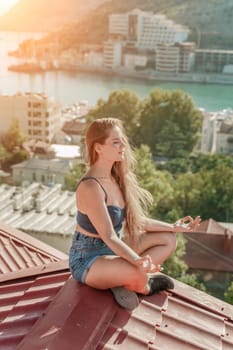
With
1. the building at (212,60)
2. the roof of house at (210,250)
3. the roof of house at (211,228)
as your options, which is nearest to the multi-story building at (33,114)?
the roof of house at (211,228)

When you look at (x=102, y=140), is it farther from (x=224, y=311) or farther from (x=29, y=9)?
(x=29, y=9)

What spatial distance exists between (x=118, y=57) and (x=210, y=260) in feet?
101

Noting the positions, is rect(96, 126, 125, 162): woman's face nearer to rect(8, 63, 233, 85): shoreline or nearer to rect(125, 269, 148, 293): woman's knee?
rect(125, 269, 148, 293): woman's knee

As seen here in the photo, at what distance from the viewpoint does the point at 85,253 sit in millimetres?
1407

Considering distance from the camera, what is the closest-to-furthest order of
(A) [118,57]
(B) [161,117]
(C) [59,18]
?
(B) [161,117] < (A) [118,57] < (C) [59,18]

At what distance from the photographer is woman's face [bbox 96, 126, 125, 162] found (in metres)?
1.39

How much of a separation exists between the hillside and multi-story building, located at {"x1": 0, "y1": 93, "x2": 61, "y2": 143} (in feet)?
72.4

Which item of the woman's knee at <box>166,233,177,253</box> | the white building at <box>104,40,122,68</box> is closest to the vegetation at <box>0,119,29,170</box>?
the woman's knee at <box>166,233,177,253</box>

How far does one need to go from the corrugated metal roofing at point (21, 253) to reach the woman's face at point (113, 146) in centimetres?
82

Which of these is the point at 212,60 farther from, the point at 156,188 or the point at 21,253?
the point at 21,253

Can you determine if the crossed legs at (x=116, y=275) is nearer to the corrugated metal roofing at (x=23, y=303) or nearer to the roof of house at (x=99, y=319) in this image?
the roof of house at (x=99, y=319)

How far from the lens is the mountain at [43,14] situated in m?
46.4

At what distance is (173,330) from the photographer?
134cm

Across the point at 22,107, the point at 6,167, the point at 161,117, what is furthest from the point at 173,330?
the point at 22,107
